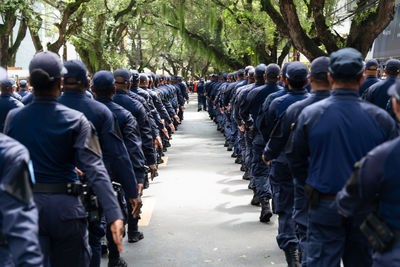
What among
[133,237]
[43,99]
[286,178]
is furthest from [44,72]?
[133,237]

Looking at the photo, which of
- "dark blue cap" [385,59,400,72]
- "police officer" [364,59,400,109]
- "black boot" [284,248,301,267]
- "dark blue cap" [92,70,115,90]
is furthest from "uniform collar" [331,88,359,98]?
"dark blue cap" [385,59,400,72]

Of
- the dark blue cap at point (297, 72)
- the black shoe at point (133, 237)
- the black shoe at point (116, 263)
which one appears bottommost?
the black shoe at point (133, 237)

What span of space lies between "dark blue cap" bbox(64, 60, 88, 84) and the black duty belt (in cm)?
114

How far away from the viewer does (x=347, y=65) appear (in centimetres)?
358

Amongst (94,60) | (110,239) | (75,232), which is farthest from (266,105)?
(94,60)

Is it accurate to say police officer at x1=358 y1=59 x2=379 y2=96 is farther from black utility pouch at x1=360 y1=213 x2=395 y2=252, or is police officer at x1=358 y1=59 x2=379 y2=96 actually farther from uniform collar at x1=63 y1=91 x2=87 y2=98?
black utility pouch at x1=360 y1=213 x2=395 y2=252

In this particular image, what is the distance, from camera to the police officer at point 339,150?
3523mm

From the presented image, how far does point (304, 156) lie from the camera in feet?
13.3

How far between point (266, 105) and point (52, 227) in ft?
12.8

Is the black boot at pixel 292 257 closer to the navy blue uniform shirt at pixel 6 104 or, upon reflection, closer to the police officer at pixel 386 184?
the police officer at pixel 386 184

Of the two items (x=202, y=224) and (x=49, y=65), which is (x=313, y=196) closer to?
(x=49, y=65)

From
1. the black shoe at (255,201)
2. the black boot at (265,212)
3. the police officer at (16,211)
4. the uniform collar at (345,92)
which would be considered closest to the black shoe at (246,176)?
the black shoe at (255,201)

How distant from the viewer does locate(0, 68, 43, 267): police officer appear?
2.50 meters

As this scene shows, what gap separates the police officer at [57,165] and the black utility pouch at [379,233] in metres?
1.49
